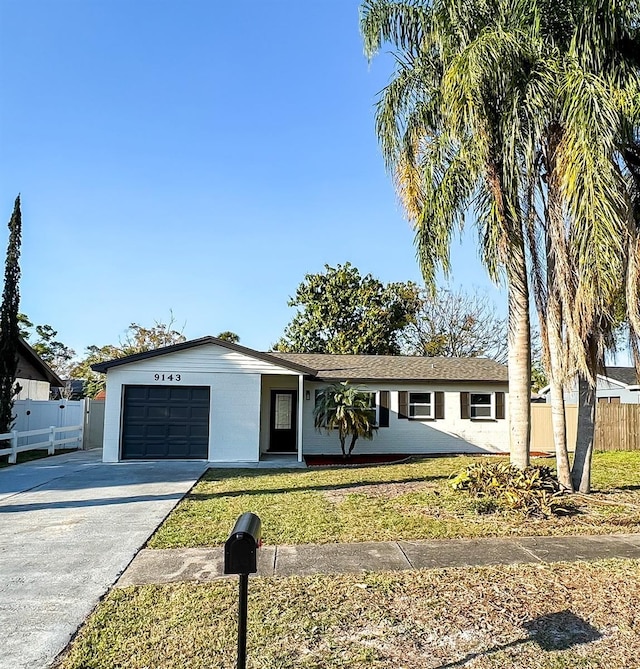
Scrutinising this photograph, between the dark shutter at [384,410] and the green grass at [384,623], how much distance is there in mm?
11115

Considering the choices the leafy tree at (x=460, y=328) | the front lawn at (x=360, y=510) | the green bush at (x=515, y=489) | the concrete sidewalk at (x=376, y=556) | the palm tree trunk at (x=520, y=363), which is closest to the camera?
the concrete sidewalk at (x=376, y=556)

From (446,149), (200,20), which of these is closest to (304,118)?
(200,20)

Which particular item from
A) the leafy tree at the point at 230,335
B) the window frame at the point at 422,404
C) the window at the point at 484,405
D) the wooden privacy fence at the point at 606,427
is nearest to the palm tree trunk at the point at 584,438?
the window frame at the point at 422,404

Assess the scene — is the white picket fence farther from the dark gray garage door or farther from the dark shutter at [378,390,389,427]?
the dark shutter at [378,390,389,427]

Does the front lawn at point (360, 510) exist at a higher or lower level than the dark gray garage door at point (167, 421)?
lower

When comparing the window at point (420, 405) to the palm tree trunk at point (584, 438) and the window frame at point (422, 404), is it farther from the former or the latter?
the palm tree trunk at point (584, 438)

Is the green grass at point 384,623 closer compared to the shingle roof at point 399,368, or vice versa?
the green grass at point 384,623

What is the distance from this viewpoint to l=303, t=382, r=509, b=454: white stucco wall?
15945mm

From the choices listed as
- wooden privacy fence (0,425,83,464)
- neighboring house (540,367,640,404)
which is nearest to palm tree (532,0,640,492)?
wooden privacy fence (0,425,83,464)

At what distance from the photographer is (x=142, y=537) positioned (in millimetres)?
6090

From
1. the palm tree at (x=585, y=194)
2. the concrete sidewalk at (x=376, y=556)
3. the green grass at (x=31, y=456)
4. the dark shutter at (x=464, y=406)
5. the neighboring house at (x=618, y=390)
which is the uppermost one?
the palm tree at (x=585, y=194)

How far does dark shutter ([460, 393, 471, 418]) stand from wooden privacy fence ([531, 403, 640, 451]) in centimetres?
273

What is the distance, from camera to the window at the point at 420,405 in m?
16.2

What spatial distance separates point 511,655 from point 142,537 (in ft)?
14.5
